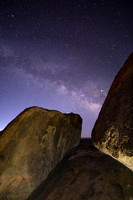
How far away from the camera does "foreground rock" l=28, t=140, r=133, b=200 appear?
103 inches

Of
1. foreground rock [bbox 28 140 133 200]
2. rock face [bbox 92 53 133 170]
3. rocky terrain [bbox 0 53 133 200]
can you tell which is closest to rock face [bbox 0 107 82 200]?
rocky terrain [bbox 0 53 133 200]

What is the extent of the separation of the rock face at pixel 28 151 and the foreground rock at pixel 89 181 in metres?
0.31

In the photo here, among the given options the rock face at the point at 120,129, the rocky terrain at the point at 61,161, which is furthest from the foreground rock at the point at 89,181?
the rock face at the point at 120,129

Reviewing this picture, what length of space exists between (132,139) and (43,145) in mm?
2333

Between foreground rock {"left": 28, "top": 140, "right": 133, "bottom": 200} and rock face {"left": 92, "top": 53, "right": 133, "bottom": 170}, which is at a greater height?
rock face {"left": 92, "top": 53, "right": 133, "bottom": 170}

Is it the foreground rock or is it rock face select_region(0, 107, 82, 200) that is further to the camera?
rock face select_region(0, 107, 82, 200)

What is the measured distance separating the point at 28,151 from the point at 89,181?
1.69 m

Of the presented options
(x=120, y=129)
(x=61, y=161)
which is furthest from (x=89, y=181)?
(x=61, y=161)

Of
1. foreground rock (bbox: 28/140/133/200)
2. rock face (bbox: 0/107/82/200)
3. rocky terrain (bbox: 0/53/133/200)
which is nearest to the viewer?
foreground rock (bbox: 28/140/133/200)

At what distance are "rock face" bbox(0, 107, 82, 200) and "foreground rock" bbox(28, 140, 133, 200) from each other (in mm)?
308

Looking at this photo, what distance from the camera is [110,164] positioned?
10.2 ft

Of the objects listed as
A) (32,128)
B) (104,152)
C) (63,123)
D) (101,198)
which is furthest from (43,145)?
(101,198)

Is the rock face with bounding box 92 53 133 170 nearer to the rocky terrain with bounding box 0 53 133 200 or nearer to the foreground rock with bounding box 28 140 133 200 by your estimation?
the rocky terrain with bounding box 0 53 133 200

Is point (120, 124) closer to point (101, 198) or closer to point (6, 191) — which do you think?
point (101, 198)
